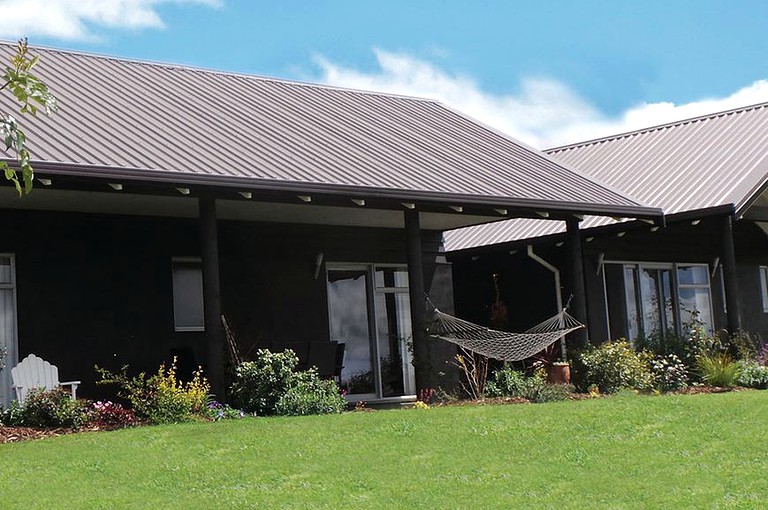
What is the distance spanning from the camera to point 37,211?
45.0 ft

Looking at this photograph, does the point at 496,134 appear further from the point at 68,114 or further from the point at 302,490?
the point at 302,490

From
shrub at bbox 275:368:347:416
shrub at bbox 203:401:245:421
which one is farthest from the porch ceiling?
shrub at bbox 203:401:245:421

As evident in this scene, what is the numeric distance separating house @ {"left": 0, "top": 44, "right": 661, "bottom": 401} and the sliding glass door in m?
0.03

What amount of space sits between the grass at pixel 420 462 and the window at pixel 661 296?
9371mm

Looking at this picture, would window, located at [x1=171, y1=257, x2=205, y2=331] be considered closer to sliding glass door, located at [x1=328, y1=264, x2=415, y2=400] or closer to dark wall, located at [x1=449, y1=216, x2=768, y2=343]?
sliding glass door, located at [x1=328, y1=264, x2=415, y2=400]

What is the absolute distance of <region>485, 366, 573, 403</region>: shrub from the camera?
45.8 ft

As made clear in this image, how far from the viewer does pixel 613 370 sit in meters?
15.1

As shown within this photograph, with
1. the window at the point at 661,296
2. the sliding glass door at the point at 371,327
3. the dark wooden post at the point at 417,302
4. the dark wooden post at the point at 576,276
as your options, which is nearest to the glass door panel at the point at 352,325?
the sliding glass door at the point at 371,327

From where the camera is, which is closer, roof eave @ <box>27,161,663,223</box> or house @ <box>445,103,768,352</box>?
roof eave @ <box>27,161,663,223</box>

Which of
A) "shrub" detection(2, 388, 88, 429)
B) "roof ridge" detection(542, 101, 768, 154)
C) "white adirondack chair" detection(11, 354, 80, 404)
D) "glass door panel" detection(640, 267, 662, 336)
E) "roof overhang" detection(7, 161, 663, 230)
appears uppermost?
"roof ridge" detection(542, 101, 768, 154)

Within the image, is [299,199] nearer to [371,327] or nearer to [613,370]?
[371,327]

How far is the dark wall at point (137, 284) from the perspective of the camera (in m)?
13.6

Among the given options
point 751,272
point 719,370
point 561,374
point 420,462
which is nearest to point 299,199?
point 561,374

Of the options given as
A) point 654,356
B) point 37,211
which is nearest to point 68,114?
point 37,211
